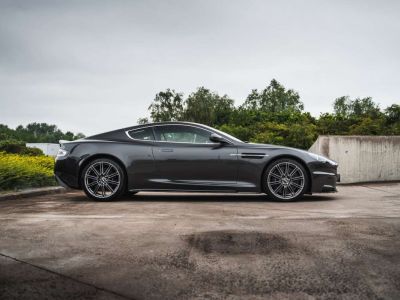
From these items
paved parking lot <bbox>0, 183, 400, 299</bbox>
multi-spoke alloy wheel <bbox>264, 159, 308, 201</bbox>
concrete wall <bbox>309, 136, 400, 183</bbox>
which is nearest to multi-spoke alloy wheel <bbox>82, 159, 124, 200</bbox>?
paved parking lot <bbox>0, 183, 400, 299</bbox>

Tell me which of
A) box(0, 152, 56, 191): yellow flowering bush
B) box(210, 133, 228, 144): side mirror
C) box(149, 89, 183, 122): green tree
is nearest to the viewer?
box(210, 133, 228, 144): side mirror

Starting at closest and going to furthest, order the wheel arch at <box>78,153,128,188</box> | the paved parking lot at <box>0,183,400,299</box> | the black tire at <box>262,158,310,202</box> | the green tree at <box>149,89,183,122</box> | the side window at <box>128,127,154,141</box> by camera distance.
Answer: the paved parking lot at <box>0,183,400,299</box> < the black tire at <box>262,158,310,202</box> < the wheel arch at <box>78,153,128,188</box> < the side window at <box>128,127,154,141</box> < the green tree at <box>149,89,183,122</box>

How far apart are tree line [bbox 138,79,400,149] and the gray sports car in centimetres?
902

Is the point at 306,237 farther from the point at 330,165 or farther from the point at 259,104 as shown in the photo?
the point at 259,104

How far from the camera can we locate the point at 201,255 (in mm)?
3273

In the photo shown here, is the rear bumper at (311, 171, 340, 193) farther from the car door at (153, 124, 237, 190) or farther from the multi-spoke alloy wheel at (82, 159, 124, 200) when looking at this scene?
the multi-spoke alloy wheel at (82, 159, 124, 200)

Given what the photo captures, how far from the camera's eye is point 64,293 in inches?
97.3

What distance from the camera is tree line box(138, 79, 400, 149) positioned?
16.9 meters

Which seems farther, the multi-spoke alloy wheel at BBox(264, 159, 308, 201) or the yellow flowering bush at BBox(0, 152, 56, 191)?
the yellow flowering bush at BBox(0, 152, 56, 191)

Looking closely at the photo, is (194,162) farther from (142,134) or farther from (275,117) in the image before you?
(275,117)

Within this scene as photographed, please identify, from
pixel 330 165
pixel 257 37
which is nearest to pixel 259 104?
pixel 257 37

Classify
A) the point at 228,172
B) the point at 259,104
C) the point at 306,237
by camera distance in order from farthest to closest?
1. the point at 259,104
2. the point at 228,172
3. the point at 306,237

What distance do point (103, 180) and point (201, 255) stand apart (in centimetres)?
439

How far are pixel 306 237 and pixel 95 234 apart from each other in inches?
73.6
